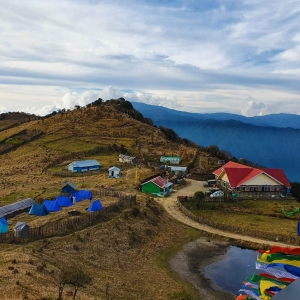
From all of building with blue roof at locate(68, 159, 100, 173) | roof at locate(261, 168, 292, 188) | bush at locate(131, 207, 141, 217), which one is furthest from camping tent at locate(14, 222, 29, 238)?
roof at locate(261, 168, 292, 188)

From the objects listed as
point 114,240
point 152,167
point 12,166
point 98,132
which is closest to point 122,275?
A: point 114,240

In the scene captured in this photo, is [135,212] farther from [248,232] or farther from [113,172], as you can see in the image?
[113,172]

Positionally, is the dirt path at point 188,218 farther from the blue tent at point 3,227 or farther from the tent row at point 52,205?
the blue tent at point 3,227

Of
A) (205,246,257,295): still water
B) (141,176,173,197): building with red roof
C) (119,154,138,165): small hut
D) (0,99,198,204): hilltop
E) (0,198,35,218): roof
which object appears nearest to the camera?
(205,246,257,295): still water

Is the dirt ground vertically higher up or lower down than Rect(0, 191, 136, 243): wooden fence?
lower down

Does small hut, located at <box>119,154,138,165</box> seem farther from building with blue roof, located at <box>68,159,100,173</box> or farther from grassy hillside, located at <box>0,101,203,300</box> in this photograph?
building with blue roof, located at <box>68,159,100,173</box>
